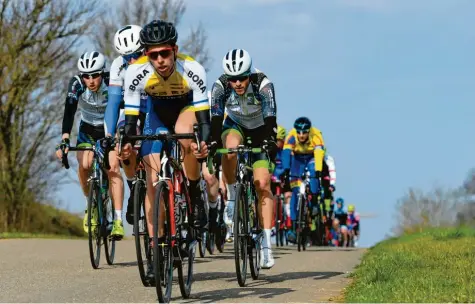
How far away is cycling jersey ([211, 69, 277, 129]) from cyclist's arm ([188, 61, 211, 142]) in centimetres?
201

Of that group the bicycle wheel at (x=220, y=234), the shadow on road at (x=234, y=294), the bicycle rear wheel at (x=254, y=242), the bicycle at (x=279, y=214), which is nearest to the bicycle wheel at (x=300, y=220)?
the bicycle at (x=279, y=214)

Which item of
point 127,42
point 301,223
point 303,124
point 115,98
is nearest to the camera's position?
point 115,98

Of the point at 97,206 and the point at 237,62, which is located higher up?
the point at 237,62

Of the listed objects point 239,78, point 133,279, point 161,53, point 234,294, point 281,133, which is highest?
point 281,133

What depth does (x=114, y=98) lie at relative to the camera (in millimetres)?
11688

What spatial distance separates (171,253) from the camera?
347 inches

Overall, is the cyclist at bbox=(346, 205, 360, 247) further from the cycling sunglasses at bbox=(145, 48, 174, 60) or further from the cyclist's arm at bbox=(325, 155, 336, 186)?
the cycling sunglasses at bbox=(145, 48, 174, 60)

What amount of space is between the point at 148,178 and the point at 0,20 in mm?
25747

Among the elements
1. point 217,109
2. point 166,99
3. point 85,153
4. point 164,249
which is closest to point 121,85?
point 217,109

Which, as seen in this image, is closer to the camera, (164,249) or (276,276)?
(164,249)

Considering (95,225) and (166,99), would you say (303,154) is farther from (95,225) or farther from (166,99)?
(166,99)

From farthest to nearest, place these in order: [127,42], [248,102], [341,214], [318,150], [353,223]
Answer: [353,223] → [341,214] → [318,150] → [127,42] → [248,102]

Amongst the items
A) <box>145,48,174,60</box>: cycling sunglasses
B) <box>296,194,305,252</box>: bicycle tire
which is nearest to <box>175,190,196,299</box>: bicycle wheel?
<box>145,48,174,60</box>: cycling sunglasses

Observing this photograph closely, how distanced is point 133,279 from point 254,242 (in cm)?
131
